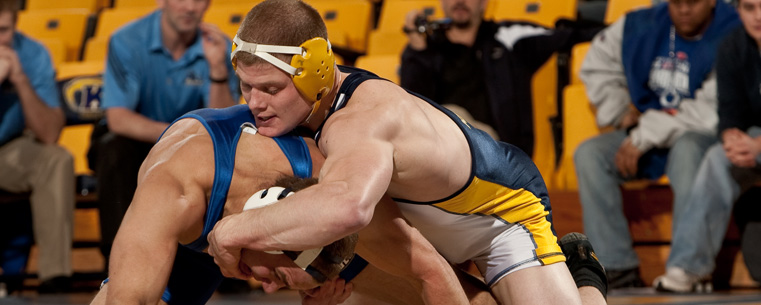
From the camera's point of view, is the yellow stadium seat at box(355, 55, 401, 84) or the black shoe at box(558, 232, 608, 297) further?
the yellow stadium seat at box(355, 55, 401, 84)

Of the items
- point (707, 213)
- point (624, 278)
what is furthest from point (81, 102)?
point (707, 213)

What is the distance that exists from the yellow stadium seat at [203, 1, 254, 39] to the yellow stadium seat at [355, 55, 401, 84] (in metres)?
1.16

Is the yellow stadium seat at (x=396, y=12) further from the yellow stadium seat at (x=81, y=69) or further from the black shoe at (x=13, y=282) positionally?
the black shoe at (x=13, y=282)

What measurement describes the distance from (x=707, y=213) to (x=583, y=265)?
1.55 meters

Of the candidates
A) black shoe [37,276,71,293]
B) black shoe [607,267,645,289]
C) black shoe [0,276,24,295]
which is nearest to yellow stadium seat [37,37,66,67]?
black shoe [0,276,24,295]

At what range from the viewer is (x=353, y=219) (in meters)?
2.17

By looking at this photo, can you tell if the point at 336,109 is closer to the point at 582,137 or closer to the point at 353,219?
the point at 353,219

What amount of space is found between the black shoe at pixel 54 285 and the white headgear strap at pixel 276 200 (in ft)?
9.71

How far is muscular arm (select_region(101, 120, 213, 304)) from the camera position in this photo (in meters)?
2.38

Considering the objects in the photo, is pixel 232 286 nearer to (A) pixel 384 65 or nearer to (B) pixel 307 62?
(A) pixel 384 65

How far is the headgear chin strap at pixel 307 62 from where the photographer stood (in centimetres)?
248


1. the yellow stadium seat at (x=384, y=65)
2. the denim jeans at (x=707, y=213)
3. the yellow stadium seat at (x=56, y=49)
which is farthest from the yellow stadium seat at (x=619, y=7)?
the yellow stadium seat at (x=56, y=49)

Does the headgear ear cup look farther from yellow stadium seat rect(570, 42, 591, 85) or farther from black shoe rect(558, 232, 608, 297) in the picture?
yellow stadium seat rect(570, 42, 591, 85)

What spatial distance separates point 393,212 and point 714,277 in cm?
268
